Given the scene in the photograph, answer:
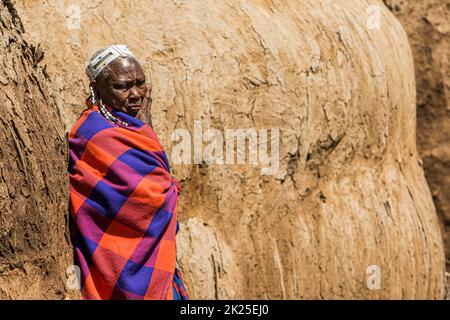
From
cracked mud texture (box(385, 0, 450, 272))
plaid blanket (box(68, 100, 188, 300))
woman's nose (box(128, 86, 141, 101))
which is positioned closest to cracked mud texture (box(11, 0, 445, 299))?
woman's nose (box(128, 86, 141, 101))

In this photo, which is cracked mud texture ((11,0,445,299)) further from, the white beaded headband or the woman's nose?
the woman's nose

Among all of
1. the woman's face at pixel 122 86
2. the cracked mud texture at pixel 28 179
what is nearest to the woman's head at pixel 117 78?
the woman's face at pixel 122 86

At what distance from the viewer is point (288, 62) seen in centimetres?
453

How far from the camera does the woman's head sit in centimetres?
346

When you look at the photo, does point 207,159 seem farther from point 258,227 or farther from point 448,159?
point 448,159

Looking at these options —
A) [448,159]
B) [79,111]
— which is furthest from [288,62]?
[448,159]

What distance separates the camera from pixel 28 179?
3.02 m

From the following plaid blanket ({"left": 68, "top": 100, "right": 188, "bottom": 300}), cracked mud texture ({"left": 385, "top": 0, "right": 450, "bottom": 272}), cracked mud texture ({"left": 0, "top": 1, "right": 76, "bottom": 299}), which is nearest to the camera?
cracked mud texture ({"left": 0, "top": 1, "right": 76, "bottom": 299})

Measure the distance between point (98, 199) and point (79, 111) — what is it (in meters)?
0.72

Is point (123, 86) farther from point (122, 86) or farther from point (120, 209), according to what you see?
point (120, 209)

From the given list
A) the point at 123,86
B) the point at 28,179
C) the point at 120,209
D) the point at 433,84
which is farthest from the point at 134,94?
the point at 433,84

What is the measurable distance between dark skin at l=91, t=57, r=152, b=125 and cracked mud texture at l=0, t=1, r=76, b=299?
29 centimetres

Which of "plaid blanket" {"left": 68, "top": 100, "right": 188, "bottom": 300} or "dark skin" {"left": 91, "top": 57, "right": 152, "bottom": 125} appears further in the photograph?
"dark skin" {"left": 91, "top": 57, "right": 152, "bottom": 125}

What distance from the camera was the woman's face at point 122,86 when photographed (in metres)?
3.46
